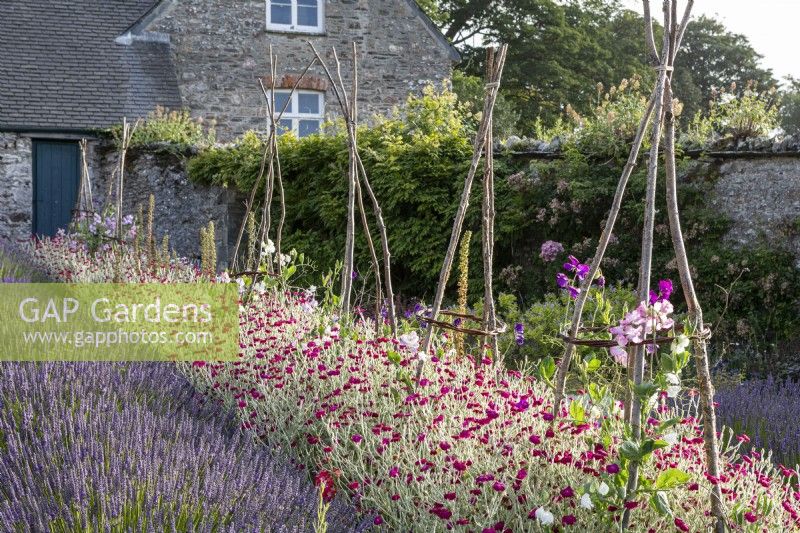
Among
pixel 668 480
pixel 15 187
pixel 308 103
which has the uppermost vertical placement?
pixel 308 103

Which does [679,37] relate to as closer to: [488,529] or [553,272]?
[488,529]

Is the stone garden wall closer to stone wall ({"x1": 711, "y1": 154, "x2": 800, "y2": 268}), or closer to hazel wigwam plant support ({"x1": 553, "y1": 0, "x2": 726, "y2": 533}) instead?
stone wall ({"x1": 711, "y1": 154, "x2": 800, "y2": 268})

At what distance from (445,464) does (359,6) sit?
13.2 metres

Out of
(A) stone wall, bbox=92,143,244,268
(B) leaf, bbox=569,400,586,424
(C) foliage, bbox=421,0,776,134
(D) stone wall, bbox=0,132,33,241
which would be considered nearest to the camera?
(B) leaf, bbox=569,400,586,424

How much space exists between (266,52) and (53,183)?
13.3 ft

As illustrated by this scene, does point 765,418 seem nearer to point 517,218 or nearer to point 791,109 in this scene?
point 517,218

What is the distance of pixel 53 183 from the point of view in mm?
13273

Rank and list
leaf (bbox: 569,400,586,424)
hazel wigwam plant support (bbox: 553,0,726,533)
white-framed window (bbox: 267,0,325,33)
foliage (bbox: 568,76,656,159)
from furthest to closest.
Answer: white-framed window (bbox: 267,0,325,33)
foliage (bbox: 568,76,656,159)
leaf (bbox: 569,400,586,424)
hazel wigwam plant support (bbox: 553,0,726,533)

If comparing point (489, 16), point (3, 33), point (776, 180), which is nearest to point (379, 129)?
point (776, 180)

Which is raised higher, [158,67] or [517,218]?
[158,67]

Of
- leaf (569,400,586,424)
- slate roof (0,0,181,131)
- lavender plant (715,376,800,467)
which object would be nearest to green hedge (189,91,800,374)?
lavender plant (715,376,800,467)

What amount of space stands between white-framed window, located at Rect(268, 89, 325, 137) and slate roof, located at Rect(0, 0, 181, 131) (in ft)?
5.89

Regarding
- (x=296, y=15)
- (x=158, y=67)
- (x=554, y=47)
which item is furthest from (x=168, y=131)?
(x=554, y=47)

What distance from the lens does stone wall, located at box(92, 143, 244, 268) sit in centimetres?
1021
